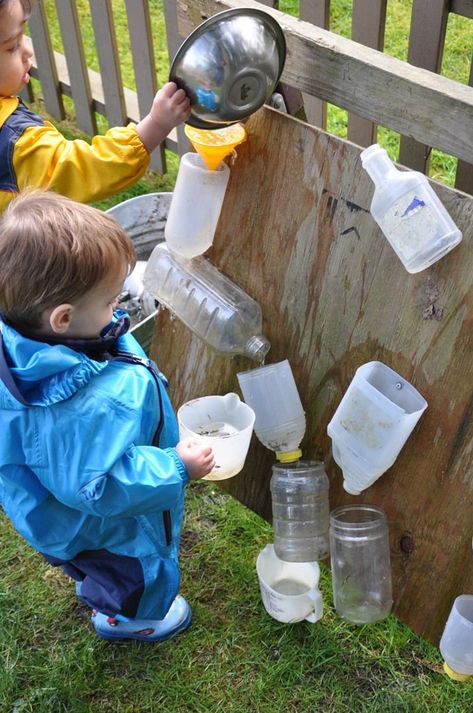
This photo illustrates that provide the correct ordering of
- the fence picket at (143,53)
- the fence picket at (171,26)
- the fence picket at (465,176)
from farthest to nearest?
the fence picket at (143,53)
the fence picket at (171,26)
the fence picket at (465,176)

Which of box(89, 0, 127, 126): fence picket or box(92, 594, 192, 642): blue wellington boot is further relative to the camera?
box(89, 0, 127, 126): fence picket

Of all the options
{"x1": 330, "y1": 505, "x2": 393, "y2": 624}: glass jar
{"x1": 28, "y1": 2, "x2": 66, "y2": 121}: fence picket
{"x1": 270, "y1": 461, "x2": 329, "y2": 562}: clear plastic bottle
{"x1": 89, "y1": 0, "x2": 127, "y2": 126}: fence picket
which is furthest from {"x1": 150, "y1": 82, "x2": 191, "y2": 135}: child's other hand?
{"x1": 28, "y1": 2, "x2": 66, "y2": 121}: fence picket

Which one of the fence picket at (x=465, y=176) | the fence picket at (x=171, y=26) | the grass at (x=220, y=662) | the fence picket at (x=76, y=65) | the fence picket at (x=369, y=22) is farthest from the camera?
the fence picket at (x=76, y=65)

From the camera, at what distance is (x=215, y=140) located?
245cm

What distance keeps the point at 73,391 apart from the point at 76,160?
95 cm

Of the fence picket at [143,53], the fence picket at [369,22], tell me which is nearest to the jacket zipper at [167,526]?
the fence picket at [369,22]

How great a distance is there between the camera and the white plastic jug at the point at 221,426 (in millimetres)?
2479

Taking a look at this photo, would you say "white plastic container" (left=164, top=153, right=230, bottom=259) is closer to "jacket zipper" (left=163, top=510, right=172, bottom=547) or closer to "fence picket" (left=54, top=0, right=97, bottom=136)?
"jacket zipper" (left=163, top=510, right=172, bottom=547)

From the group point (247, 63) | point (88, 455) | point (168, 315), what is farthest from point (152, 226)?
point (88, 455)

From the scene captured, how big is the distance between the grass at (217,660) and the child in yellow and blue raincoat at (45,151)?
1.45 m

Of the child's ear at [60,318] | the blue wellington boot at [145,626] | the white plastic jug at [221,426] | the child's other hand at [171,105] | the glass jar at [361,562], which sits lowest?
the blue wellington boot at [145,626]

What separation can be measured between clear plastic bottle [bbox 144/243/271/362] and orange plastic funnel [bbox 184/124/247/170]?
0.38 meters

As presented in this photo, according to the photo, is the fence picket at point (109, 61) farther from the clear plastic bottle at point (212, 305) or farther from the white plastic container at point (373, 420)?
the white plastic container at point (373, 420)

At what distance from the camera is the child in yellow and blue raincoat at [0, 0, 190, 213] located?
2.58 meters
